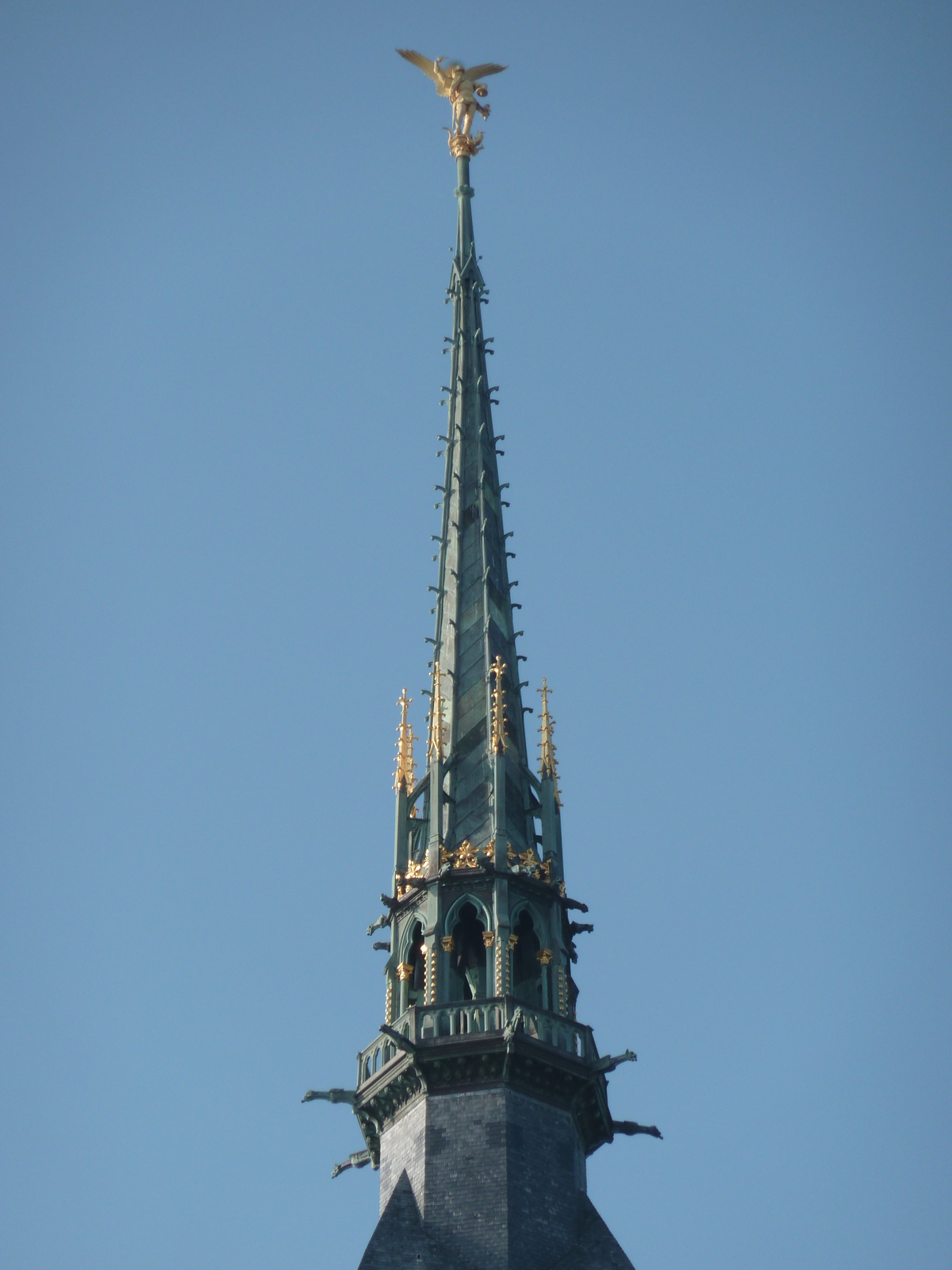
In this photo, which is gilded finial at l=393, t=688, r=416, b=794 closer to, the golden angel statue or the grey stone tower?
the grey stone tower

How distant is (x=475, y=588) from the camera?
227 ft

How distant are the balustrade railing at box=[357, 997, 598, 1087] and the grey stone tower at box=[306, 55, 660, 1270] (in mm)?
48

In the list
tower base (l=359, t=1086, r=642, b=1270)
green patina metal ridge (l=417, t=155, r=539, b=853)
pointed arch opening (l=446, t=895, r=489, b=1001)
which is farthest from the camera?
green patina metal ridge (l=417, t=155, r=539, b=853)

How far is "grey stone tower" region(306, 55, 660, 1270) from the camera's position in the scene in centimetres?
5478

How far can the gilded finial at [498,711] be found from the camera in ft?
210

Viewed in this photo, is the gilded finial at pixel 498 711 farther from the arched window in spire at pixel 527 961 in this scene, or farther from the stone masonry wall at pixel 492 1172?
the stone masonry wall at pixel 492 1172

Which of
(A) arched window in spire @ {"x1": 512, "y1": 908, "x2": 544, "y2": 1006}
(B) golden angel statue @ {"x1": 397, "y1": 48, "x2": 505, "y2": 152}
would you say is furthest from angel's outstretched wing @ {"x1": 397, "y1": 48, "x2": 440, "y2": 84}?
(A) arched window in spire @ {"x1": 512, "y1": 908, "x2": 544, "y2": 1006}

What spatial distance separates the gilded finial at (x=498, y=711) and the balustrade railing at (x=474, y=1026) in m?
8.27

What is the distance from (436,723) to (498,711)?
1.78 meters

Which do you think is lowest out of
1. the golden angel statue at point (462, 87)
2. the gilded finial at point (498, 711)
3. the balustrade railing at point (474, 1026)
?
the balustrade railing at point (474, 1026)

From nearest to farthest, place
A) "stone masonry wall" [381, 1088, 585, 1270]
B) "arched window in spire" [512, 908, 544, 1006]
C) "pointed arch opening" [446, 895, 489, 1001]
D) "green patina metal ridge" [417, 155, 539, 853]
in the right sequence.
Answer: "stone masonry wall" [381, 1088, 585, 1270] → "pointed arch opening" [446, 895, 489, 1001] → "arched window in spire" [512, 908, 544, 1006] → "green patina metal ridge" [417, 155, 539, 853]

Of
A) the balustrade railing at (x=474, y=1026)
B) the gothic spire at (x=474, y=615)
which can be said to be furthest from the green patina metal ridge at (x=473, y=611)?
the balustrade railing at (x=474, y=1026)

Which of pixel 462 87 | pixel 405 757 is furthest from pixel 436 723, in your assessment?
pixel 462 87

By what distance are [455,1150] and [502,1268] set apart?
3.29 meters
